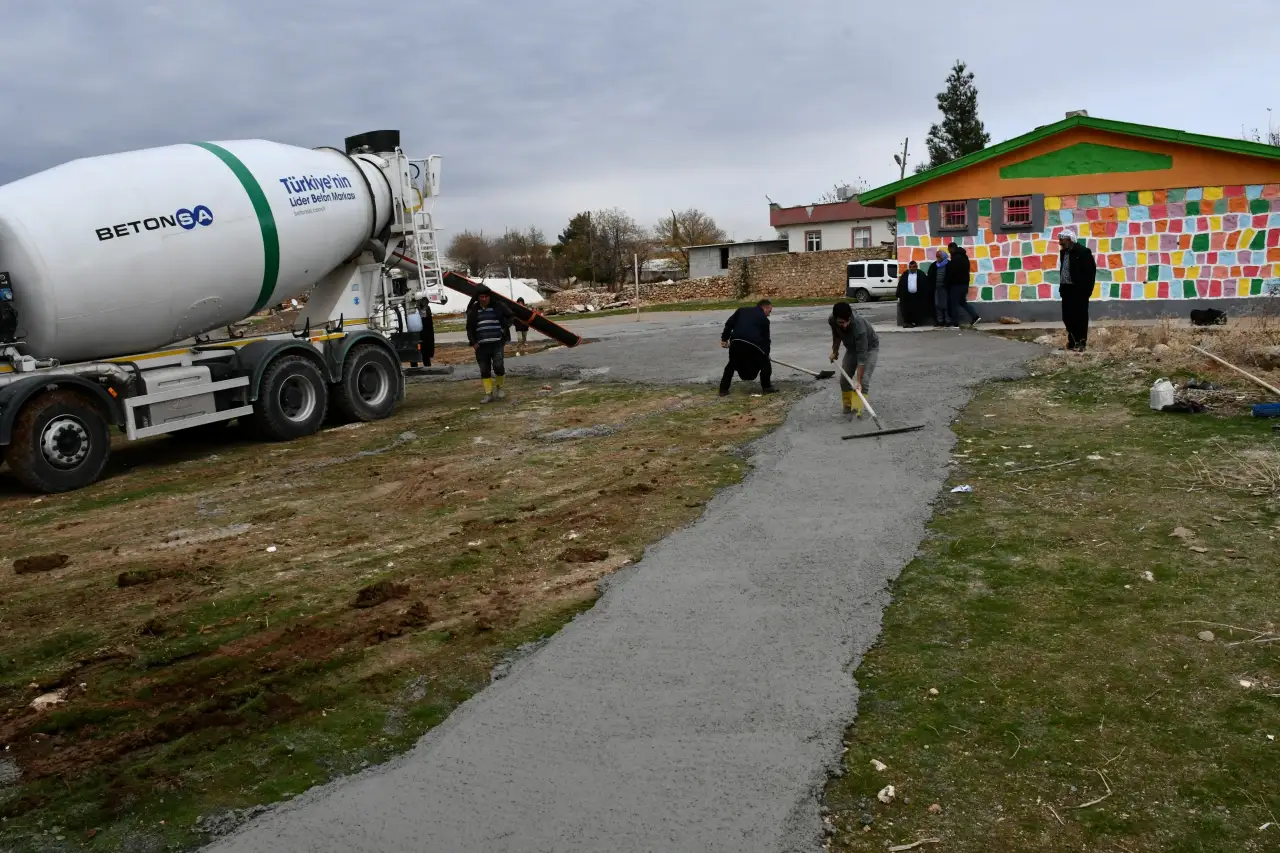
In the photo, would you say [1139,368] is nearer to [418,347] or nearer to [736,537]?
[736,537]

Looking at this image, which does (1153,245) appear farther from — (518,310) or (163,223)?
(163,223)

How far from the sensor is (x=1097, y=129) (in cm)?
1980

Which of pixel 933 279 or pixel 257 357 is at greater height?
pixel 933 279

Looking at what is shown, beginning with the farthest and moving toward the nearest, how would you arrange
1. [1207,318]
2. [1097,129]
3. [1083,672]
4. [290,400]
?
[1097,129] < [1207,318] < [290,400] < [1083,672]

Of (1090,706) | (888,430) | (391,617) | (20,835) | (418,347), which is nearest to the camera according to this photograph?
(20,835)

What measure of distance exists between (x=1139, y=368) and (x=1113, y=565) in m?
7.72

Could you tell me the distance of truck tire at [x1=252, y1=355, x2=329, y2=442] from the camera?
11898 mm

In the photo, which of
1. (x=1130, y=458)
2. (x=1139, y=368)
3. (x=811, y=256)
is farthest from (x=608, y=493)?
(x=811, y=256)

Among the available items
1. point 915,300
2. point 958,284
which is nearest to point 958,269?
point 958,284

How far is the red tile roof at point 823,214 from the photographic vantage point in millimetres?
58312

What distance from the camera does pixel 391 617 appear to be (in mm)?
5582

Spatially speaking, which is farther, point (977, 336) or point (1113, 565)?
point (977, 336)

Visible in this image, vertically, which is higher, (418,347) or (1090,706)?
(418,347)

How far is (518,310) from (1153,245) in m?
12.4
